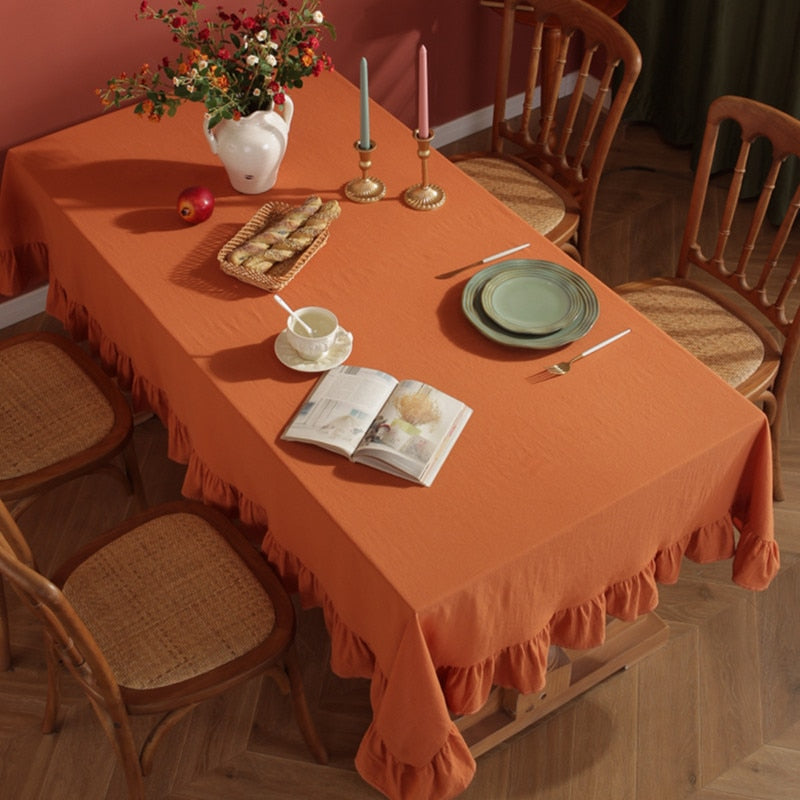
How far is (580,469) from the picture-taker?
1.83 m

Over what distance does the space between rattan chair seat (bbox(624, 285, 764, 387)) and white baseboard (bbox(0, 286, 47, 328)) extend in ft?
5.47

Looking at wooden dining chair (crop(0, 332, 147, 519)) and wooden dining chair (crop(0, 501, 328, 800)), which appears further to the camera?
wooden dining chair (crop(0, 332, 147, 519))

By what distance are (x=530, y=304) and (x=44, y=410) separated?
3.43 feet

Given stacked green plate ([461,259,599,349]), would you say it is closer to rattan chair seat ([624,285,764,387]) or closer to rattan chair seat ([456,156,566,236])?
rattan chair seat ([624,285,764,387])

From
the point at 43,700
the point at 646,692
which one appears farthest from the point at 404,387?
the point at 43,700

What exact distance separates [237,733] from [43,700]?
1.41 feet

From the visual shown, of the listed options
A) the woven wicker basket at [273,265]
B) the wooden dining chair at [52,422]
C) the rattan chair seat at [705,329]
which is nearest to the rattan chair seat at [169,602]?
the wooden dining chair at [52,422]

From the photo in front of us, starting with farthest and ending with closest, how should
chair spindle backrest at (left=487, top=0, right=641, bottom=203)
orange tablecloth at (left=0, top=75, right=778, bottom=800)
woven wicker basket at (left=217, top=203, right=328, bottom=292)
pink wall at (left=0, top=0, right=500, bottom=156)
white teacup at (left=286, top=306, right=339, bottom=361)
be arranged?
pink wall at (left=0, top=0, right=500, bottom=156) → chair spindle backrest at (left=487, top=0, right=641, bottom=203) → woven wicker basket at (left=217, top=203, right=328, bottom=292) → white teacup at (left=286, top=306, right=339, bottom=361) → orange tablecloth at (left=0, top=75, right=778, bottom=800)

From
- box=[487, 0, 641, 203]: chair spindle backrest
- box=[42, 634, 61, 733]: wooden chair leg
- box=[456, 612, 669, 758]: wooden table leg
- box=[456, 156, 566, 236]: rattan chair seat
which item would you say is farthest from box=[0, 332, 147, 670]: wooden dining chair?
box=[487, 0, 641, 203]: chair spindle backrest

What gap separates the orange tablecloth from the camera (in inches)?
68.9

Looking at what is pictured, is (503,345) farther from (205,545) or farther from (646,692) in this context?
A: (646,692)

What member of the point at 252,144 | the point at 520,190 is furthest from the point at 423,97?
the point at 520,190

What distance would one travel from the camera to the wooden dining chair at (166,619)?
1884 millimetres

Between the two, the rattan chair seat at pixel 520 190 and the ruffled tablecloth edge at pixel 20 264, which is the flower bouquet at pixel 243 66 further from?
the rattan chair seat at pixel 520 190
